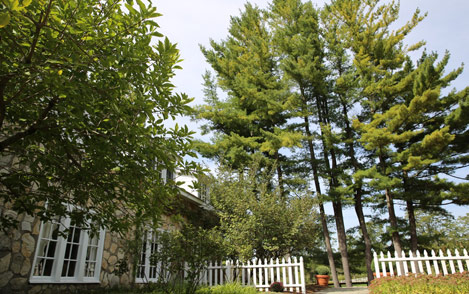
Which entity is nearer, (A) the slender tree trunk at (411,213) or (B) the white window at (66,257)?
(B) the white window at (66,257)

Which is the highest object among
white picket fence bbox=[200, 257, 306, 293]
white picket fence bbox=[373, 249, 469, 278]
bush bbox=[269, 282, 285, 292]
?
white picket fence bbox=[373, 249, 469, 278]

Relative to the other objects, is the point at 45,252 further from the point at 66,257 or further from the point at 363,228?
the point at 363,228

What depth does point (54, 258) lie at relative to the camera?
18.5 feet

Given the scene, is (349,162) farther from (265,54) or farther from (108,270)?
(108,270)

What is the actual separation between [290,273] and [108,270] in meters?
5.43

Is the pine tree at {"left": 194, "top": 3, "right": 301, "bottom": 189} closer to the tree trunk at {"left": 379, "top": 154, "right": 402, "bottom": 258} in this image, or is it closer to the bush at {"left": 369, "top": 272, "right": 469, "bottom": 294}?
the tree trunk at {"left": 379, "top": 154, "right": 402, "bottom": 258}

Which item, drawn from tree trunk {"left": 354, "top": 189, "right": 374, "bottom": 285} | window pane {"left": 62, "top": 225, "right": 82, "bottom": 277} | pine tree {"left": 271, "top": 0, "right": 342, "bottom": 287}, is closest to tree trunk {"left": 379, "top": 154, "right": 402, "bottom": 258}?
tree trunk {"left": 354, "top": 189, "right": 374, "bottom": 285}

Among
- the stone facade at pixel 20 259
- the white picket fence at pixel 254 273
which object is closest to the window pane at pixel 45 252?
the stone facade at pixel 20 259

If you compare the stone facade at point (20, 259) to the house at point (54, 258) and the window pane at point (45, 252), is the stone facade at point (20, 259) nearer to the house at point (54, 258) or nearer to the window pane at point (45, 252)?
the house at point (54, 258)

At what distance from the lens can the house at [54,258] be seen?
15.6ft

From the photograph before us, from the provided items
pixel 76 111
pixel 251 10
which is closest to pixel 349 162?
pixel 251 10

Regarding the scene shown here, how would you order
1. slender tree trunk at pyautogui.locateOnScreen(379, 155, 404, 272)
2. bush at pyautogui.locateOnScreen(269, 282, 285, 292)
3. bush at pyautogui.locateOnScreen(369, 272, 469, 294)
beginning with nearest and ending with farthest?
1. bush at pyautogui.locateOnScreen(369, 272, 469, 294)
2. bush at pyautogui.locateOnScreen(269, 282, 285, 292)
3. slender tree trunk at pyautogui.locateOnScreen(379, 155, 404, 272)

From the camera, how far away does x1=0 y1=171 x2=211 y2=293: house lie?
4762 millimetres

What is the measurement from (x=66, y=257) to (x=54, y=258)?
16.0 inches
